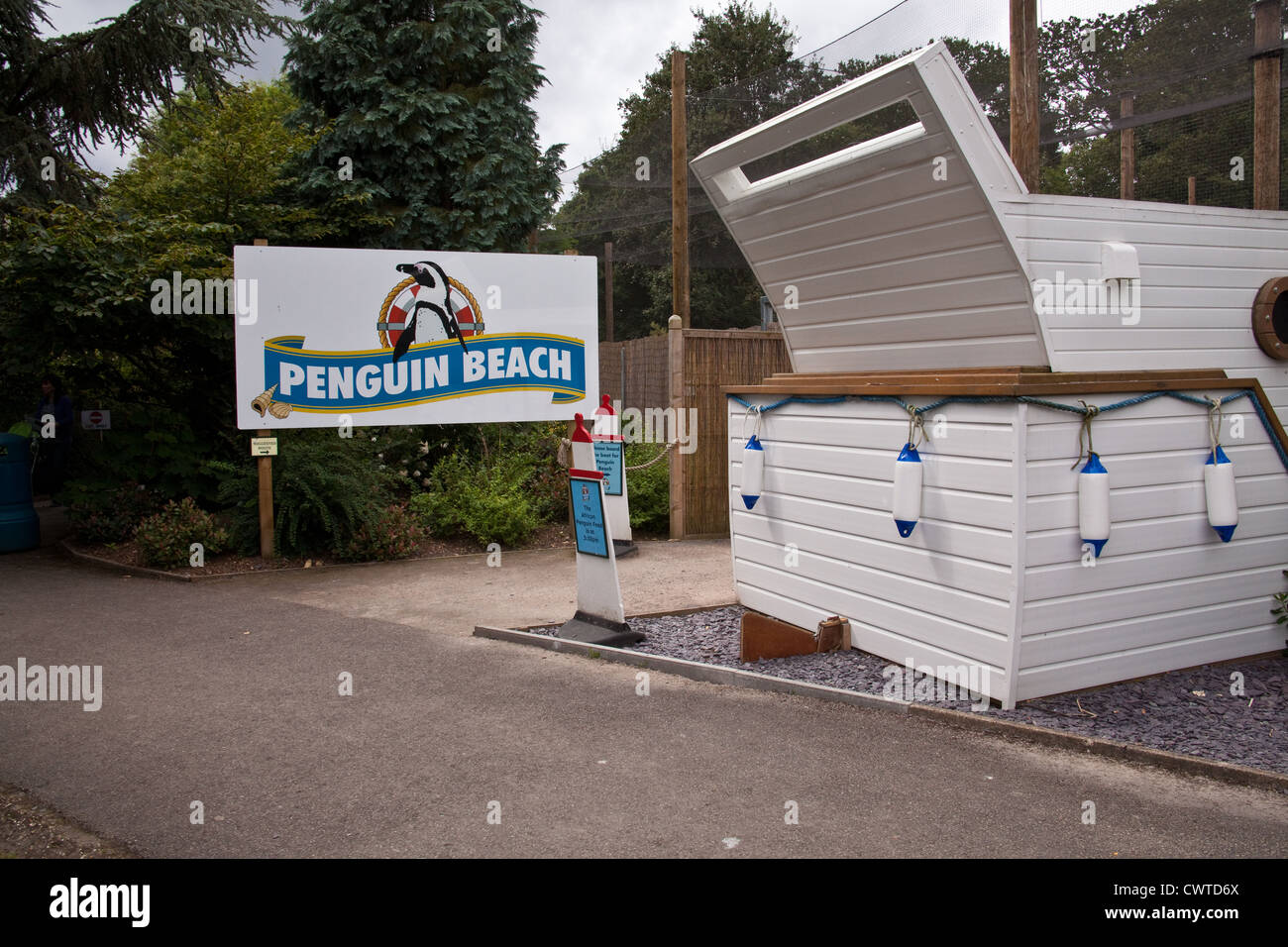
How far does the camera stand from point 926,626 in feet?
19.1

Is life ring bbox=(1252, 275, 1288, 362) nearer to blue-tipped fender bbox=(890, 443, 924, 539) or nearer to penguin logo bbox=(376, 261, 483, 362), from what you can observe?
blue-tipped fender bbox=(890, 443, 924, 539)

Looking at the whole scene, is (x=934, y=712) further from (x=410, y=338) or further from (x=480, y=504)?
(x=410, y=338)

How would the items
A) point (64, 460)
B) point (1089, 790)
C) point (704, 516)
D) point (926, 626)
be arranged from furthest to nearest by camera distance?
point (64, 460) → point (704, 516) → point (926, 626) → point (1089, 790)

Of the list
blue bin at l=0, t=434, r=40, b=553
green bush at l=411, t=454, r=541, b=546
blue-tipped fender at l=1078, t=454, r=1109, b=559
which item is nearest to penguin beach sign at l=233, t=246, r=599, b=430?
green bush at l=411, t=454, r=541, b=546

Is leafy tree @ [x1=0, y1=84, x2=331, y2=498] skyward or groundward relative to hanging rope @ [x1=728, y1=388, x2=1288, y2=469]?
skyward

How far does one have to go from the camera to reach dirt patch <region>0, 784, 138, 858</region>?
3812 millimetres

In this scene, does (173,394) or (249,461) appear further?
(173,394)

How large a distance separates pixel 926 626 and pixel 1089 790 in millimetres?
1649

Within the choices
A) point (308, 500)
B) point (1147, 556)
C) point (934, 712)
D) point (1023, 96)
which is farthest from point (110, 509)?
point (1147, 556)

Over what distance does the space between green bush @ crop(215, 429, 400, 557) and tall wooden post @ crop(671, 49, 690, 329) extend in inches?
174

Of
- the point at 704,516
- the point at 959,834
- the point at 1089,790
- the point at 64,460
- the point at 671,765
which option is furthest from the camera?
the point at 64,460

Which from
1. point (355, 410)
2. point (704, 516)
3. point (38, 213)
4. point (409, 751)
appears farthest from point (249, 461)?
point (409, 751)

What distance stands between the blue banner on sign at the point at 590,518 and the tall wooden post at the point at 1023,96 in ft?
14.1

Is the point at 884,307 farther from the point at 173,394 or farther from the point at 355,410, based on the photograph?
the point at 173,394
